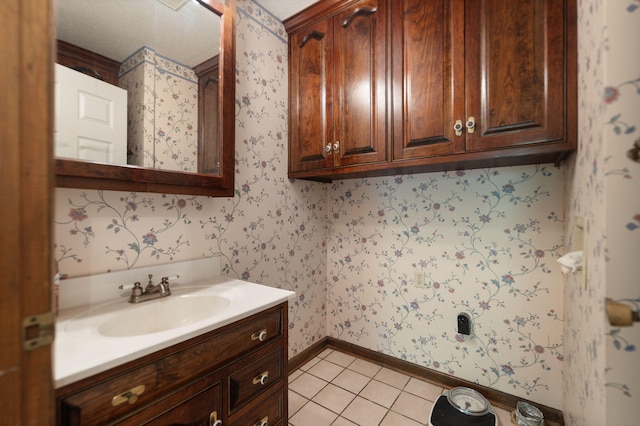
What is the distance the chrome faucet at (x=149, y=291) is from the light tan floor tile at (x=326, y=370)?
1.23 meters

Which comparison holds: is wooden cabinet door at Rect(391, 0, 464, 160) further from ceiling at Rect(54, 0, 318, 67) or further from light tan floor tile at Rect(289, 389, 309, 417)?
light tan floor tile at Rect(289, 389, 309, 417)

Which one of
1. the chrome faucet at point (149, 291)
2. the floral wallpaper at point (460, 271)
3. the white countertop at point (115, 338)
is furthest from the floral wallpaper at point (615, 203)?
the chrome faucet at point (149, 291)

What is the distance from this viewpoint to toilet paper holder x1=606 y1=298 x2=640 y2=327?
1.65 ft

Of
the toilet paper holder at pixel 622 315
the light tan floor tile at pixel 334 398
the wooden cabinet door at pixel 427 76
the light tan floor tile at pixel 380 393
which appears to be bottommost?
the light tan floor tile at pixel 334 398

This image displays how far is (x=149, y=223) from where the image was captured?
1118mm

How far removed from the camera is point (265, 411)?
3.29ft

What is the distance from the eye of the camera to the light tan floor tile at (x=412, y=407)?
4.69ft

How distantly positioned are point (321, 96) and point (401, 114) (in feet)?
1.78

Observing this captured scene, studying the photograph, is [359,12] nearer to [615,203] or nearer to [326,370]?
[615,203]

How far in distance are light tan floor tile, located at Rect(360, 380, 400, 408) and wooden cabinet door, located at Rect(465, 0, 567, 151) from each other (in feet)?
4.82

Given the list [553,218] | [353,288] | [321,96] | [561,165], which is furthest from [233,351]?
[561,165]

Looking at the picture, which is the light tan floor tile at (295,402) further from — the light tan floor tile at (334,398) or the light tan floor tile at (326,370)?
the light tan floor tile at (326,370)

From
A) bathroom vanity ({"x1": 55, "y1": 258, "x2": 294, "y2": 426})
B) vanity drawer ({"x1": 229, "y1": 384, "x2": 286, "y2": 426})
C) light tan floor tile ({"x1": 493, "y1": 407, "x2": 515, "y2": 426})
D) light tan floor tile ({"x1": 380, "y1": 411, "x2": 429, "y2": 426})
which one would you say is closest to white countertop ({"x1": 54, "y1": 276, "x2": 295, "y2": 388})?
bathroom vanity ({"x1": 55, "y1": 258, "x2": 294, "y2": 426})

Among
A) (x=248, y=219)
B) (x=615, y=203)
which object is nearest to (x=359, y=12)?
(x=248, y=219)
